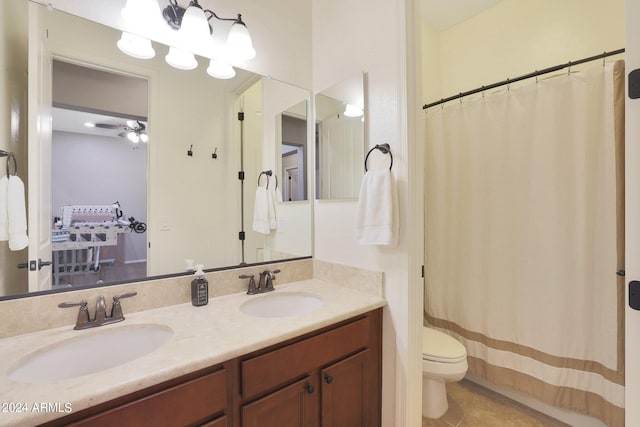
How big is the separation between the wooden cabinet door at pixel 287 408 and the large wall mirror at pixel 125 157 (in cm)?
70

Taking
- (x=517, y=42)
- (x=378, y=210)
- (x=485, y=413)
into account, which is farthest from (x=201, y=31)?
(x=485, y=413)

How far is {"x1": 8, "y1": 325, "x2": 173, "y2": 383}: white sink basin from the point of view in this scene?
0.84m

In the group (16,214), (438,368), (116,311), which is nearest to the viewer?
(16,214)

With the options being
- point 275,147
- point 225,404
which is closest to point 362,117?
point 275,147

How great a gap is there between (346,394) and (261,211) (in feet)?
3.41

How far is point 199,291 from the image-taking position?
1.26 meters

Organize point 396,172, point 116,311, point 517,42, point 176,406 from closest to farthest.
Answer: point 176,406, point 116,311, point 396,172, point 517,42

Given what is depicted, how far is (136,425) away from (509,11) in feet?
9.77

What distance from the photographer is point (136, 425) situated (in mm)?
712

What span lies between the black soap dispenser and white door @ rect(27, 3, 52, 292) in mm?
501

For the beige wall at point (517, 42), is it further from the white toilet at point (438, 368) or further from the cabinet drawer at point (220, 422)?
the cabinet drawer at point (220, 422)

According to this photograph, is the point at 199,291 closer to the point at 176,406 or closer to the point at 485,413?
the point at 176,406

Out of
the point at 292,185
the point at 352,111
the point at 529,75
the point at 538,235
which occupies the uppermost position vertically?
the point at 529,75

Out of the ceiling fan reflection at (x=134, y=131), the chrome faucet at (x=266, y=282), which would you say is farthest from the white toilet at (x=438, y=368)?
the ceiling fan reflection at (x=134, y=131)
